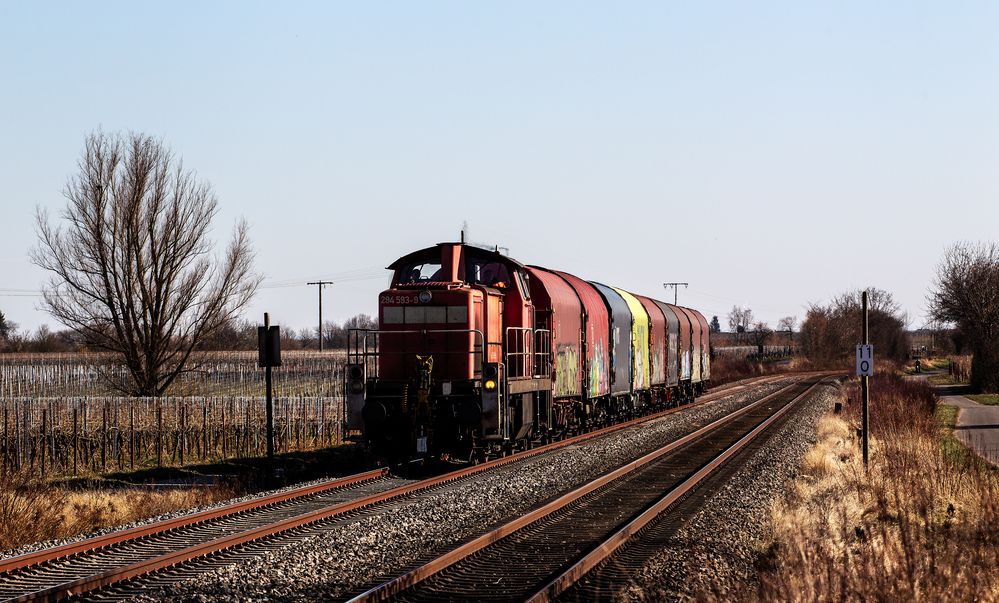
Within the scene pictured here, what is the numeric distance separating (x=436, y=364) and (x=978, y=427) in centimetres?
2087

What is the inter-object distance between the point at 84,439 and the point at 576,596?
1915 cm

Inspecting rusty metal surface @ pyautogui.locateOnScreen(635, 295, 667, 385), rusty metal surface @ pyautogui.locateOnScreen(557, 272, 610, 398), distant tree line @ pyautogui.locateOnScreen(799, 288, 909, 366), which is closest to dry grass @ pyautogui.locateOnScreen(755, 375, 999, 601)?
rusty metal surface @ pyautogui.locateOnScreen(557, 272, 610, 398)

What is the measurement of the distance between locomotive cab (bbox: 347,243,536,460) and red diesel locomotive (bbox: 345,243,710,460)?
0.06 feet

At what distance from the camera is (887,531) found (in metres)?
10.3

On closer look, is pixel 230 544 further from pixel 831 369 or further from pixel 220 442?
pixel 831 369

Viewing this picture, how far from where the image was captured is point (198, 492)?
1705 centimetres

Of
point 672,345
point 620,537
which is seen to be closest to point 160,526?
point 620,537

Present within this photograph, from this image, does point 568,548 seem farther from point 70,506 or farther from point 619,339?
point 619,339

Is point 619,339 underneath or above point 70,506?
above

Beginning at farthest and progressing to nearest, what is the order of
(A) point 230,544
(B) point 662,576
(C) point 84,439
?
(C) point 84,439 → (A) point 230,544 → (B) point 662,576

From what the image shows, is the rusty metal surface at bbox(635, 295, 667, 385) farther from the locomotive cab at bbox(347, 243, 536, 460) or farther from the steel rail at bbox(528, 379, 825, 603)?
the locomotive cab at bbox(347, 243, 536, 460)

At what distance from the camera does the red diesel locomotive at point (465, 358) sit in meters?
18.0

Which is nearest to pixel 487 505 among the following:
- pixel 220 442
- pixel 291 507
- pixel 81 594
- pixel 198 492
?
pixel 291 507

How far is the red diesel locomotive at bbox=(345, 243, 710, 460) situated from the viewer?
1805cm
